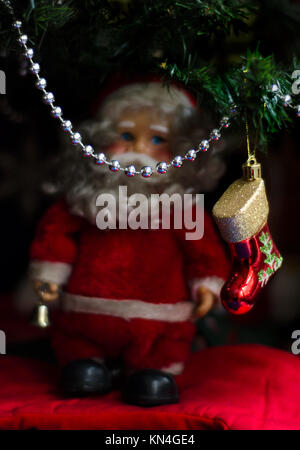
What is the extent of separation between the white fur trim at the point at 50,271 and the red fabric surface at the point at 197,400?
0.49ft

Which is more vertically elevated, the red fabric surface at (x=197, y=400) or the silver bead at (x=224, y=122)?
the silver bead at (x=224, y=122)

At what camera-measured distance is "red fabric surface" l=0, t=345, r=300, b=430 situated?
635mm

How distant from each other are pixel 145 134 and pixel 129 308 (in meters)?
0.26

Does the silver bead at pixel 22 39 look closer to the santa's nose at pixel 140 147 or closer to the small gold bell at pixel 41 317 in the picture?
the santa's nose at pixel 140 147

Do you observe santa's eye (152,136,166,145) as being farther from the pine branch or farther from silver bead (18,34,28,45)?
silver bead (18,34,28,45)

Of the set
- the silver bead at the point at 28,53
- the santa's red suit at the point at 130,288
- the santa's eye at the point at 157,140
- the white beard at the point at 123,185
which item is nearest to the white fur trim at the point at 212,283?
the santa's red suit at the point at 130,288

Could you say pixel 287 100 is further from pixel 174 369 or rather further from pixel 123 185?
pixel 174 369

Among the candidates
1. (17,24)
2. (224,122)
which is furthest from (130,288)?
(17,24)

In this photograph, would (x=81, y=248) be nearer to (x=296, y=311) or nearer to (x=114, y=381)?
(x=114, y=381)

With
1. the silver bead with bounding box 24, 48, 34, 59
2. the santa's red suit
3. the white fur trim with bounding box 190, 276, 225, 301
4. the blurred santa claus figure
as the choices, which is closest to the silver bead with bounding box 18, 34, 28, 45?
the silver bead with bounding box 24, 48, 34, 59

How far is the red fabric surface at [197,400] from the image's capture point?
64cm

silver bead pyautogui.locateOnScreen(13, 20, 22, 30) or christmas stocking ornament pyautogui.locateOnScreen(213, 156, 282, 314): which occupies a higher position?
silver bead pyautogui.locateOnScreen(13, 20, 22, 30)

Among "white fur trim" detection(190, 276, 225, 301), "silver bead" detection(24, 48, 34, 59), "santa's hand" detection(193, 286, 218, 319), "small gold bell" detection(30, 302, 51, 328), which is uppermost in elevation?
"silver bead" detection(24, 48, 34, 59)
